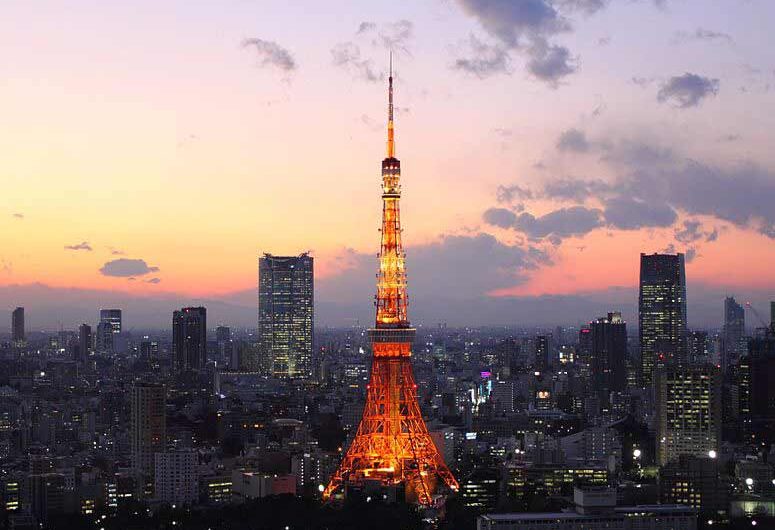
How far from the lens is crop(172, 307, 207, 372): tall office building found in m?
74.7

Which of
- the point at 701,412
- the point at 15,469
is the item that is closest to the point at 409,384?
the point at 15,469

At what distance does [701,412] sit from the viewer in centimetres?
3838

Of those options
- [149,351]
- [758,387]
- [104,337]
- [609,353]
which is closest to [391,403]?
[758,387]

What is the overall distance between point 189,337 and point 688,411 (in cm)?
4129

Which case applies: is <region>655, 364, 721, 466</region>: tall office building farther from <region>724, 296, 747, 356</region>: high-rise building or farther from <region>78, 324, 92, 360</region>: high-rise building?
<region>78, 324, 92, 360</region>: high-rise building

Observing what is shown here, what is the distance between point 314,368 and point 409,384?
4736 cm

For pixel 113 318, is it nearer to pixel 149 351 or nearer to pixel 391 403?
pixel 149 351

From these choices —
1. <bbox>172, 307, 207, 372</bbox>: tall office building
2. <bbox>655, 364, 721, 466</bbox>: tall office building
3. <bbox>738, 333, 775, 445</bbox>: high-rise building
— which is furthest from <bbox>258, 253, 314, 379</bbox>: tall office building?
<bbox>655, 364, 721, 466</bbox>: tall office building

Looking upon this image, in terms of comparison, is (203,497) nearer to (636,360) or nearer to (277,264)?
(636,360)

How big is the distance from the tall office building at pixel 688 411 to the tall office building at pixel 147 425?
13.1 metres

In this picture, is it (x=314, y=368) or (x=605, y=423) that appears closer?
(x=605, y=423)

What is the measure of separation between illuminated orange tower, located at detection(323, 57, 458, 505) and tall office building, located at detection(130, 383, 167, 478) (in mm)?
8408

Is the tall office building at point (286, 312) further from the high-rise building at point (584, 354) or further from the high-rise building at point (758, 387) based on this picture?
the high-rise building at point (758, 387)

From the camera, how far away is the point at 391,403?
28.6 metres
